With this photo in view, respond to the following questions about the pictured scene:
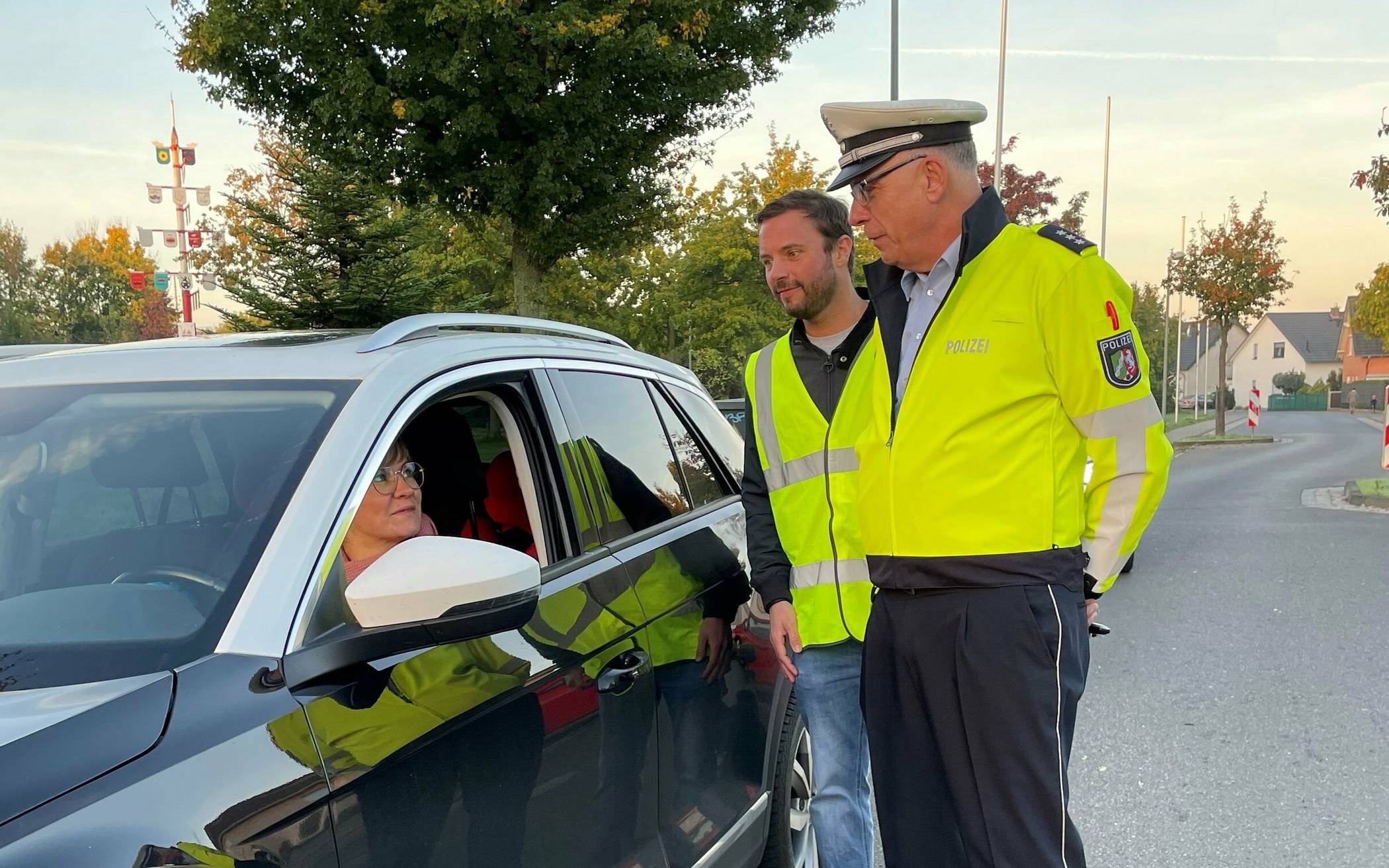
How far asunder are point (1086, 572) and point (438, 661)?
1.31 metres

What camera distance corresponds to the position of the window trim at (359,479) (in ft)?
5.33

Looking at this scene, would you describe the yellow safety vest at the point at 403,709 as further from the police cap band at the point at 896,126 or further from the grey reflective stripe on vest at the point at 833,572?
the police cap band at the point at 896,126

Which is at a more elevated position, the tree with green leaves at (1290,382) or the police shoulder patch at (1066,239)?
the police shoulder patch at (1066,239)

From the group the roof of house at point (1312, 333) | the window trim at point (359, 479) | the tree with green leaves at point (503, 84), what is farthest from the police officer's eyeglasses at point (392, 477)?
the roof of house at point (1312, 333)

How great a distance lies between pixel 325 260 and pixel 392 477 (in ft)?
53.6

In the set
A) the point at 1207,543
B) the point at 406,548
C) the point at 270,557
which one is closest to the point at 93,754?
the point at 270,557

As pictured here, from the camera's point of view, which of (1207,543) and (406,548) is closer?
(406,548)

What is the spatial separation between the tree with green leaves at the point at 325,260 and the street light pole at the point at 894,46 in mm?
8351

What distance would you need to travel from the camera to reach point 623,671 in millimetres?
2283

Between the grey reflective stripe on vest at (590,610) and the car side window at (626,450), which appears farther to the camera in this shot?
the car side window at (626,450)

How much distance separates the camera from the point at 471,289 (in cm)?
2423


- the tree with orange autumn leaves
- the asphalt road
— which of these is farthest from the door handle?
the tree with orange autumn leaves

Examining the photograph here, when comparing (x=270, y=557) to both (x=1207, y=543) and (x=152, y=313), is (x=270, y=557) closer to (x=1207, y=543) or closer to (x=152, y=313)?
(x=1207, y=543)

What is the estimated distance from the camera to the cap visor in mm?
2385
